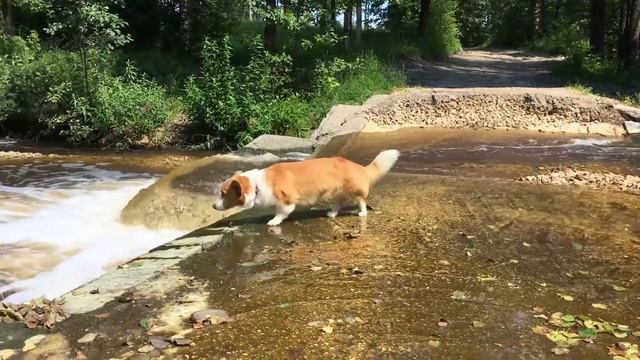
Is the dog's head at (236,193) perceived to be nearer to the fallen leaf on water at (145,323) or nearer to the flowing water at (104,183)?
the flowing water at (104,183)

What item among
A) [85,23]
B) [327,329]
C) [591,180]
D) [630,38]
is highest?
[85,23]

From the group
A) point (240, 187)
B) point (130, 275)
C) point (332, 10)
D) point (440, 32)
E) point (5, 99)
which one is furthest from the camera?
point (440, 32)

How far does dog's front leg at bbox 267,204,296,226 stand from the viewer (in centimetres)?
609

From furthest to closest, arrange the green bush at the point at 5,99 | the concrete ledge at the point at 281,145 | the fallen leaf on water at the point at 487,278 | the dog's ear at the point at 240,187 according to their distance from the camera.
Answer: the green bush at the point at 5,99, the concrete ledge at the point at 281,145, the dog's ear at the point at 240,187, the fallen leaf on water at the point at 487,278

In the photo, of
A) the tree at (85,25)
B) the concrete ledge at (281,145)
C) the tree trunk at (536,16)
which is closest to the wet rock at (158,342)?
the concrete ledge at (281,145)

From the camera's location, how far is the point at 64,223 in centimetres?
782

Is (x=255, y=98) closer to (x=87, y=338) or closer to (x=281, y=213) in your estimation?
(x=281, y=213)

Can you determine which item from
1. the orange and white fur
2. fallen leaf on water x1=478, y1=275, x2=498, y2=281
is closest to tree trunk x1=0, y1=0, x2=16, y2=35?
the orange and white fur

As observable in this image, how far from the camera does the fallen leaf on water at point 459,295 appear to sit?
171 inches

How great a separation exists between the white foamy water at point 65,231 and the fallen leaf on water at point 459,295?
336 centimetres

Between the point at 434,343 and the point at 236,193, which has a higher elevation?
the point at 236,193

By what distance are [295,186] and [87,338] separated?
2802mm

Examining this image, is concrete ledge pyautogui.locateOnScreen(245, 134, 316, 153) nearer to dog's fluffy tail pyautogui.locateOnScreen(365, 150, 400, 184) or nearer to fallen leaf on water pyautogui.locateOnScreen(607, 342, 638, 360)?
dog's fluffy tail pyautogui.locateOnScreen(365, 150, 400, 184)

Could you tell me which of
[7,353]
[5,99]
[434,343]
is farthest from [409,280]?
[5,99]
